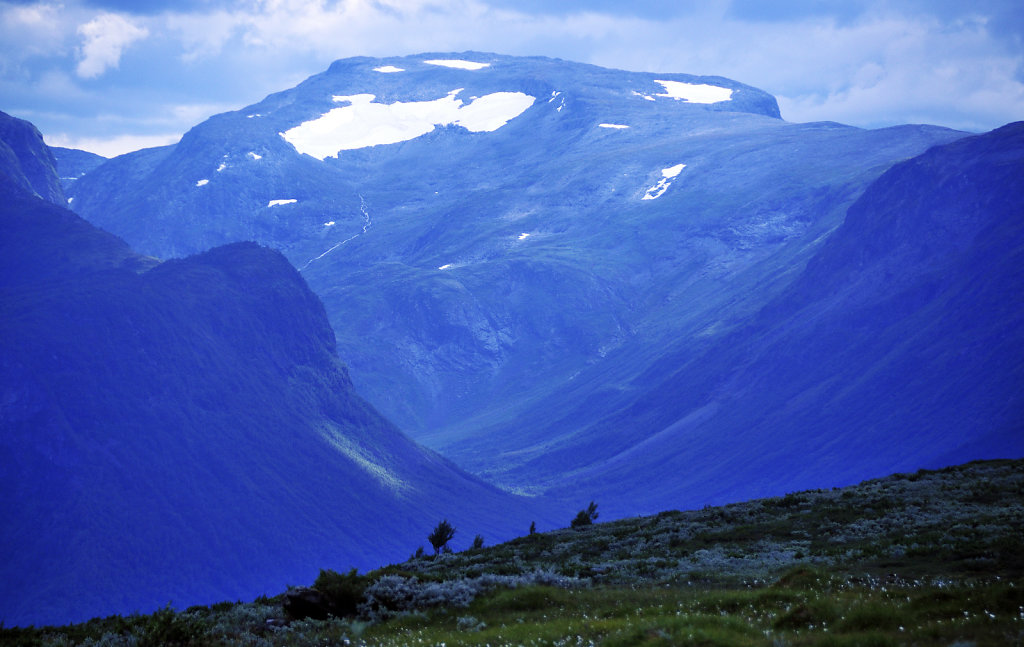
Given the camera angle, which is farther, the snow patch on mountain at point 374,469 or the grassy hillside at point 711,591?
the snow patch on mountain at point 374,469

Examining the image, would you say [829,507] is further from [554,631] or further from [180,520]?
[180,520]

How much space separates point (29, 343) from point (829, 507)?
164 m

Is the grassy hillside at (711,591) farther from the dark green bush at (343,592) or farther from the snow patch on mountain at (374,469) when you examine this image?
the snow patch on mountain at (374,469)

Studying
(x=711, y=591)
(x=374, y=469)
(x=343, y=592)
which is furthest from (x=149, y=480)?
(x=711, y=591)

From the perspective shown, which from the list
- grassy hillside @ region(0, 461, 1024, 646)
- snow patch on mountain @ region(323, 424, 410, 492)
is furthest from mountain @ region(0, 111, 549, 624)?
grassy hillside @ region(0, 461, 1024, 646)

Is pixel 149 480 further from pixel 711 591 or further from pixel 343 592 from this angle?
pixel 711 591

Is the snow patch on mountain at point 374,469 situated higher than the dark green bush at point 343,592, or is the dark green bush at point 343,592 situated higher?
the snow patch on mountain at point 374,469

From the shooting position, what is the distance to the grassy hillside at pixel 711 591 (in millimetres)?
21469

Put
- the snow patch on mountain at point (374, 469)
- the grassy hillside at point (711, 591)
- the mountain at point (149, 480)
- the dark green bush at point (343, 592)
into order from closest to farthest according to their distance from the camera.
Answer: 1. the grassy hillside at point (711, 591)
2. the dark green bush at point (343, 592)
3. the mountain at point (149, 480)
4. the snow patch on mountain at point (374, 469)

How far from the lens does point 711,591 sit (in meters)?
29.0

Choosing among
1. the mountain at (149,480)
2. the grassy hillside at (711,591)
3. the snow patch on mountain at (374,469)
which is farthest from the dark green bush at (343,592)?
the snow patch on mountain at (374,469)

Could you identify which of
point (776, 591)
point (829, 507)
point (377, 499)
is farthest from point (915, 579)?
point (377, 499)

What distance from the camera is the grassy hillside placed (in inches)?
845

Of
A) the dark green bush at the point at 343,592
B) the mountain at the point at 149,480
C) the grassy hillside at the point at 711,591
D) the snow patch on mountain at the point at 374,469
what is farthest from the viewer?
the snow patch on mountain at the point at 374,469
